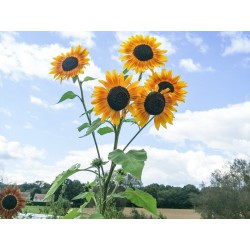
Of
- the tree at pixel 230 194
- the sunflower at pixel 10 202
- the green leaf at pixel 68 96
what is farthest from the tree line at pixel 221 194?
the green leaf at pixel 68 96

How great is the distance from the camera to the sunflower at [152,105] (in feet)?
3.08

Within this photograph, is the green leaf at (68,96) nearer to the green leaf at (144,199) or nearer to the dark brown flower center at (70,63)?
the dark brown flower center at (70,63)

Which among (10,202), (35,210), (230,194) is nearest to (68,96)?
(10,202)

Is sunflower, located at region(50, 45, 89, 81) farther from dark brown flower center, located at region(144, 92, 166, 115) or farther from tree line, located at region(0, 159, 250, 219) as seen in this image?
tree line, located at region(0, 159, 250, 219)

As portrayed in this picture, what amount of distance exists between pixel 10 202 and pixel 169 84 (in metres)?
0.84

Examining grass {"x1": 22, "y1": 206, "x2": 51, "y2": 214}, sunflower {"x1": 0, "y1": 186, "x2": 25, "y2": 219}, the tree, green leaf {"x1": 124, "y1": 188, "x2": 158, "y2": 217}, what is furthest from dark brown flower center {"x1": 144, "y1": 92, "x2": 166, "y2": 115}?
the tree

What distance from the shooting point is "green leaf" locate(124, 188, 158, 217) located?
100cm

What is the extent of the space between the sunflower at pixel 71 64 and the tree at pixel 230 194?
Answer: 3588 millimetres

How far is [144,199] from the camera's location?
1004 millimetres

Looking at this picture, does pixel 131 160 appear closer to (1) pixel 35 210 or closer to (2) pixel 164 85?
(2) pixel 164 85

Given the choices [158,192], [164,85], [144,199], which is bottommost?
[144,199]
